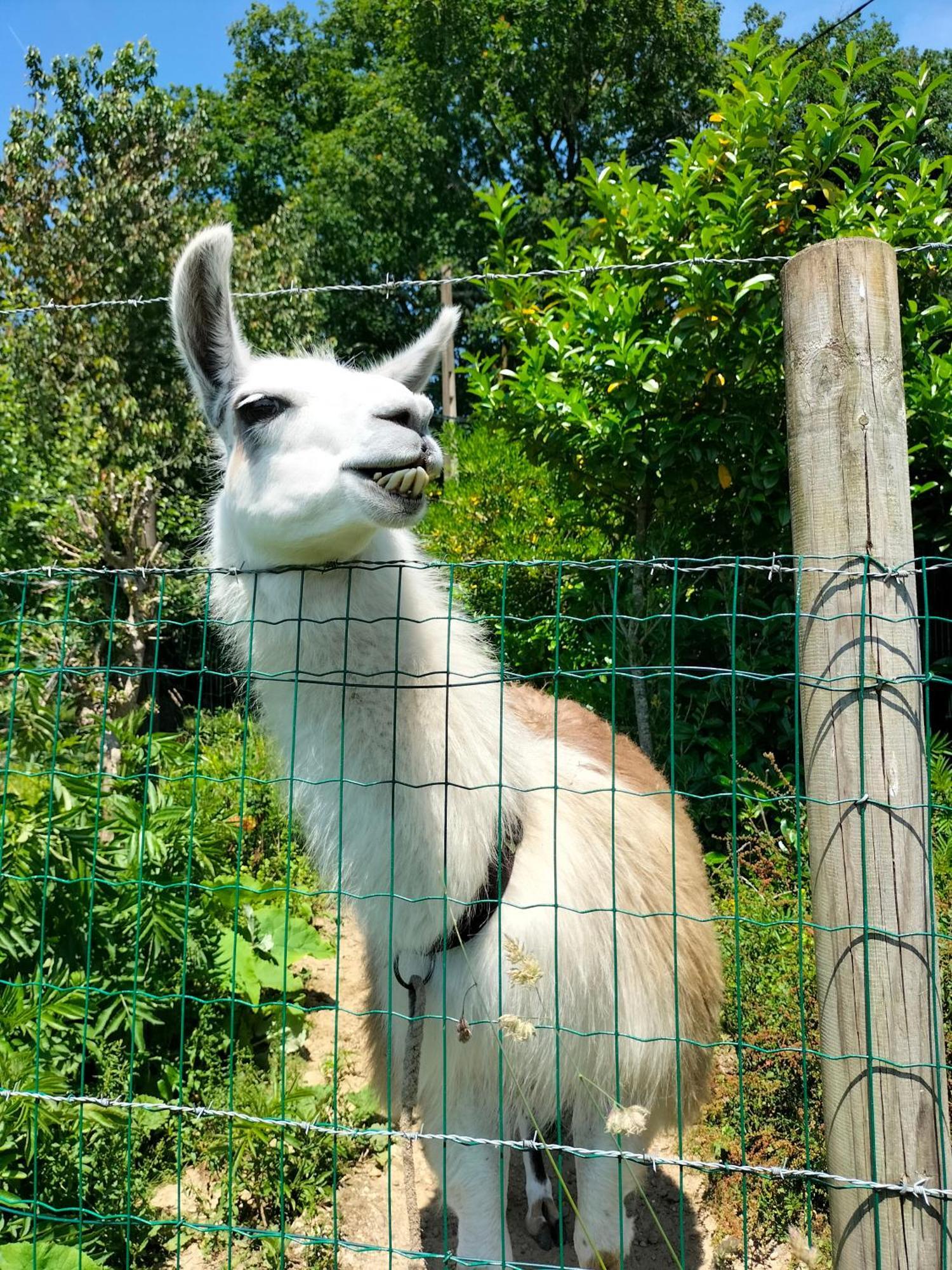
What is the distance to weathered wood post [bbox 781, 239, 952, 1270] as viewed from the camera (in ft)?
4.73

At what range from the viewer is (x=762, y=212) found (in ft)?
12.2

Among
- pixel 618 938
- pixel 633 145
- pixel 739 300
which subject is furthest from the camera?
pixel 633 145

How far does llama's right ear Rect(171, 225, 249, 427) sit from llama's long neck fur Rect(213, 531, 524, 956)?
523 mm

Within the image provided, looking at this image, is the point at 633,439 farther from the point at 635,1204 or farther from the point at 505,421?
the point at 635,1204

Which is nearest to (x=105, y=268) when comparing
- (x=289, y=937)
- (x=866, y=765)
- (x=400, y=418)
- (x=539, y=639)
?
(x=539, y=639)

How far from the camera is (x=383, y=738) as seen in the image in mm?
1818

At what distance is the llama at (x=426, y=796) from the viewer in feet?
5.86

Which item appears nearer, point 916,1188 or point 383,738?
point 916,1188

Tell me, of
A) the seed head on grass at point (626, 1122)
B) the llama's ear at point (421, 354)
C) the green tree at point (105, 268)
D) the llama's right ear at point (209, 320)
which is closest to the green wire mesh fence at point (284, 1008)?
the seed head on grass at point (626, 1122)

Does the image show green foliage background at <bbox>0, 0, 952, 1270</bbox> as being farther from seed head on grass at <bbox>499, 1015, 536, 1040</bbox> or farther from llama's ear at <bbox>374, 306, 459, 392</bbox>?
llama's ear at <bbox>374, 306, 459, 392</bbox>

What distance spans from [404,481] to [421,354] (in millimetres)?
811

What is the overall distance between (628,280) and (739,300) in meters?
0.63

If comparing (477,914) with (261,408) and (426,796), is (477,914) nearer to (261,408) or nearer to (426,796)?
(426,796)

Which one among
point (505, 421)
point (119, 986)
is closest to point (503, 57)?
point (505, 421)
